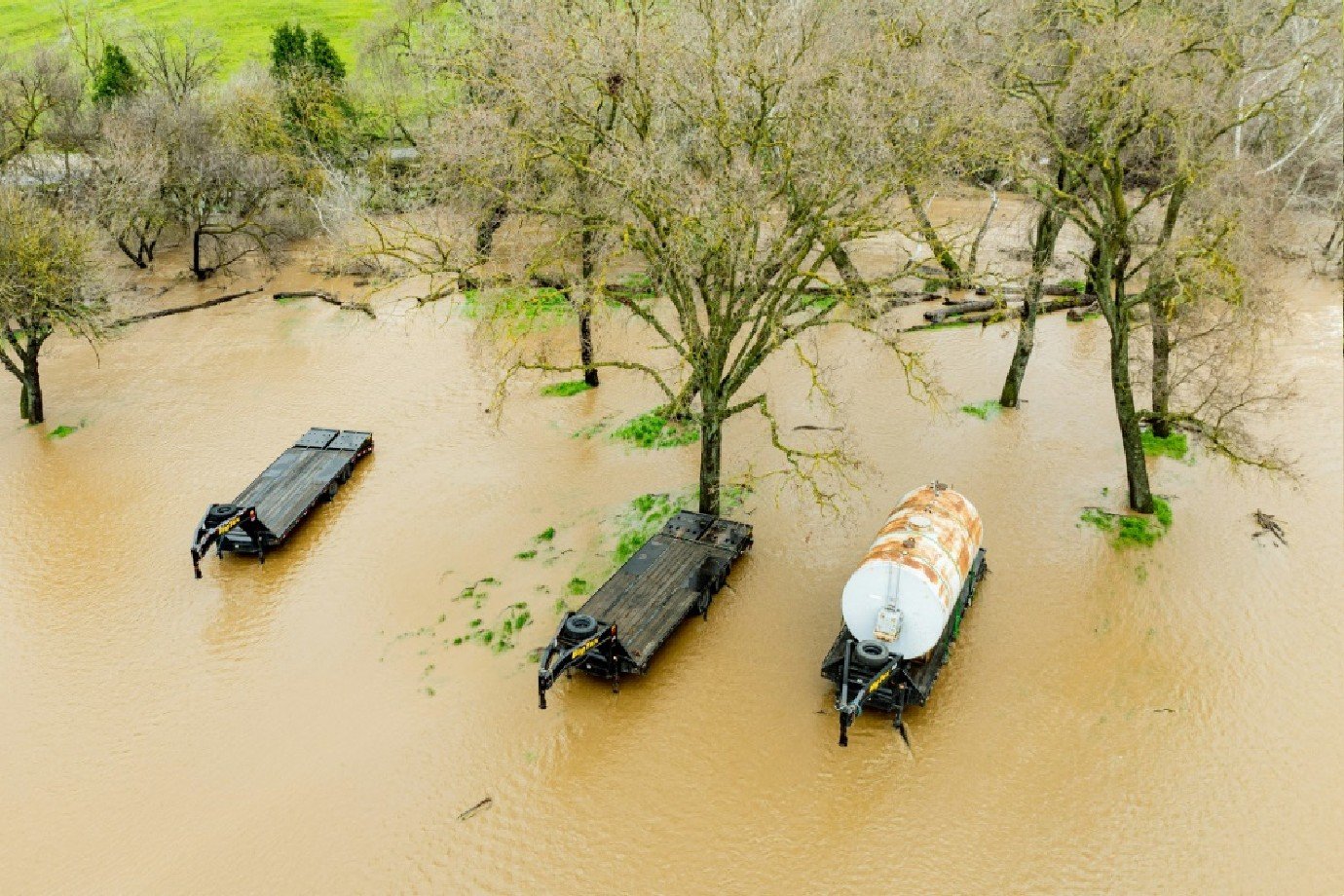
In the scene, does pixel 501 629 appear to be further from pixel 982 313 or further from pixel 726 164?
pixel 982 313

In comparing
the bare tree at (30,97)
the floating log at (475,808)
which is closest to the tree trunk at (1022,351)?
the floating log at (475,808)

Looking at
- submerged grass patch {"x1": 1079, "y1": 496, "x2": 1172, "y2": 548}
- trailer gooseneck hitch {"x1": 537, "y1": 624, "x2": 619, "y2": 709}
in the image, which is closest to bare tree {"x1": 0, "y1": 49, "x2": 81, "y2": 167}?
trailer gooseneck hitch {"x1": 537, "y1": 624, "x2": 619, "y2": 709}

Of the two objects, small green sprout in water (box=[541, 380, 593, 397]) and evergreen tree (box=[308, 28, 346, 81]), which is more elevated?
evergreen tree (box=[308, 28, 346, 81])

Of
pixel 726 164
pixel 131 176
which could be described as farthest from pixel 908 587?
pixel 131 176

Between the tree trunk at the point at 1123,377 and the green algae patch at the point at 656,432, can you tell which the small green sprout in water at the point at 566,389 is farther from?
the tree trunk at the point at 1123,377

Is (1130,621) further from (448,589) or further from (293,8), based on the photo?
(293,8)

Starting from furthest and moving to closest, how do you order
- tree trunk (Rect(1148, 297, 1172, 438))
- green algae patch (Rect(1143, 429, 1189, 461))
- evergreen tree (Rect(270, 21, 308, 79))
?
1. evergreen tree (Rect(270, 21, 308, 79))
2. green algae patch (Rect(1143, 429, 1189, 461))
3. tree trunk (Rect(1148, 297, 1172, 438))

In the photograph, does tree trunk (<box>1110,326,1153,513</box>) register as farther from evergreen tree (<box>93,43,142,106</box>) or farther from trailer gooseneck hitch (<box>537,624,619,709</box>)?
evergreen tree (<box>93,43,142,106</box>)

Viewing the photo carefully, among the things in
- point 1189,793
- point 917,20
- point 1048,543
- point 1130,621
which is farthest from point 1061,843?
point 917,20
